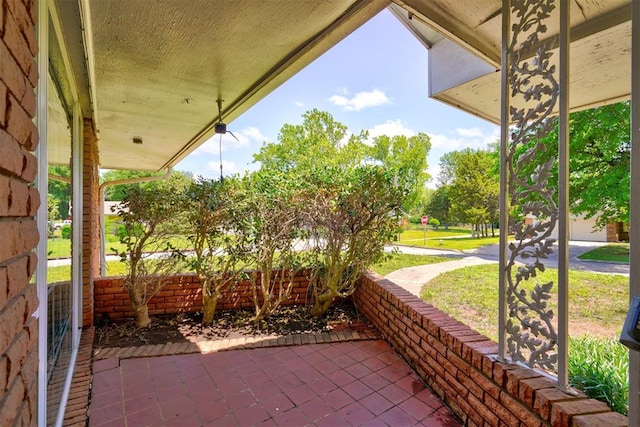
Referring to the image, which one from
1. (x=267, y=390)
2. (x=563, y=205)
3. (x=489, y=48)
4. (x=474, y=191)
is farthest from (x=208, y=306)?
(x=474, y=191)

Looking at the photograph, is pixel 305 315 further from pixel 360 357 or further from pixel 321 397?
pixel 321 397

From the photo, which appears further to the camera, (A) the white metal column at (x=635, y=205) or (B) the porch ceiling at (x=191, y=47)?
(B) the porch ceiling at (x=191, y=47)

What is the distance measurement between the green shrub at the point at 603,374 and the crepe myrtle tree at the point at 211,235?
3456 mm

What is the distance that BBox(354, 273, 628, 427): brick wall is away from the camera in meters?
1.55

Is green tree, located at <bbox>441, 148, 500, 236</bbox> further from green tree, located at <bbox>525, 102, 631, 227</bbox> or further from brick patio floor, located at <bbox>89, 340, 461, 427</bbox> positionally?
brick patio floor, located at <bbox>89, 340, 461, 427</bbox>

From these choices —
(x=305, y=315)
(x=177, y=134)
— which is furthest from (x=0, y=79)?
(x=177, y=134)

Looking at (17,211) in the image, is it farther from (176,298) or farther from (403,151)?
(403,151)

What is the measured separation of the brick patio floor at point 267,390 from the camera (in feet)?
7.68

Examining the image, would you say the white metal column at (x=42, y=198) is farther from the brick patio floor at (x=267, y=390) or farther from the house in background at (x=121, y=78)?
the brick patio floor at (x=267, y=390)

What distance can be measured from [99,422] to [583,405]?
2860mm

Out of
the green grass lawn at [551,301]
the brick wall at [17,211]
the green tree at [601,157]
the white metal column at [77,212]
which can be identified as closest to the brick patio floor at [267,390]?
the white metal column at [77,212]

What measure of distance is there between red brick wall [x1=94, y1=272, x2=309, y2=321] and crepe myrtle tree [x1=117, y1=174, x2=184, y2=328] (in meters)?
0.22

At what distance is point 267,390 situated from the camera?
2.69 metres

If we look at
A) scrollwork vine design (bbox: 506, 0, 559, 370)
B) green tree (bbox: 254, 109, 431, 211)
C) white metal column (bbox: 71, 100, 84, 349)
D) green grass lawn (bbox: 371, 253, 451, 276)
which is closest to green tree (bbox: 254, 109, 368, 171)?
green tree (bbox: 254, 109, 431, 211)
